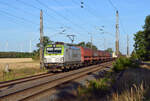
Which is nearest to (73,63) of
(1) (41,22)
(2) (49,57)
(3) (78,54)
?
(3) (78,54)

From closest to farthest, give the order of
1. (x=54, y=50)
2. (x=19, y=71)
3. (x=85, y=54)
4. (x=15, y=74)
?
(x=15, y=74) < (x=54, y=50) < (x=19, y=71) < (x=85, y=54)

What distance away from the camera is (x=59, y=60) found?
21906 millimetres

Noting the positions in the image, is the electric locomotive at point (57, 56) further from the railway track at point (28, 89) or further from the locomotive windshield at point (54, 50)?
the railway track at point (28, 89)

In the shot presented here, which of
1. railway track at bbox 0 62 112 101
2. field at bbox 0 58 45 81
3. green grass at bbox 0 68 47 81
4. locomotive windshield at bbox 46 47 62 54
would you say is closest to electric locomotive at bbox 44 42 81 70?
locomotive windshield at bbox 46 47 62 54

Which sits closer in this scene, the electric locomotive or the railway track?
the railway track

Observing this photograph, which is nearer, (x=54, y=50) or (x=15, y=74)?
(x=15, y=74)

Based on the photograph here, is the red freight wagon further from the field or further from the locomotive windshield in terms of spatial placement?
the locomotive windshield

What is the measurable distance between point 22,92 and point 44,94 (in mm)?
1224

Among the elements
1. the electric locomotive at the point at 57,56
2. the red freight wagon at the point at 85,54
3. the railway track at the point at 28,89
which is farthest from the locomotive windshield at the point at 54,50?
the red freight wagon at the point at 85,54

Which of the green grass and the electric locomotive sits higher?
the electric locomotive

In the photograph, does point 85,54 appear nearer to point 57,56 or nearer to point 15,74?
point 57,56

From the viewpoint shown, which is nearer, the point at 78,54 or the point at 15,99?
the point at 15,99

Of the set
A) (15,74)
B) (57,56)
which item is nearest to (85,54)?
(57,56)

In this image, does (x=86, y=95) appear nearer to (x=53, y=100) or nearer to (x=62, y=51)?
(x=53, y=100)
